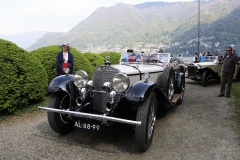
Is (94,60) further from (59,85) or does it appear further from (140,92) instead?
(140,92)

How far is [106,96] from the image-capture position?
294cm

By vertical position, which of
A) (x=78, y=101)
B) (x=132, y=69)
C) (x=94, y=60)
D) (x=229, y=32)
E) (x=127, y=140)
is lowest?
(x=127, y=140)

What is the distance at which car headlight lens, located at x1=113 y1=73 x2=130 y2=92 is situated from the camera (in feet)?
8.91

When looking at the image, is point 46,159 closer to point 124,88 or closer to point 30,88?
point 124,88

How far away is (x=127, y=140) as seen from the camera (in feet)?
10.1

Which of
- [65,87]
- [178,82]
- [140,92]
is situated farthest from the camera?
[178,82]

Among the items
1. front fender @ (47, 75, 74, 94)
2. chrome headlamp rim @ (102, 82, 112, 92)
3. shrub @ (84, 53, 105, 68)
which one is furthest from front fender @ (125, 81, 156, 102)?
shrub @ (84, 53, 105, 68)

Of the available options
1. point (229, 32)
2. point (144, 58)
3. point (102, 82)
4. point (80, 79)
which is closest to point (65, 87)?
point (80, 79)

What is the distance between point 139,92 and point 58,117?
159 cm

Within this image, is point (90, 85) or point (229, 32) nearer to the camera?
point (90, 85)

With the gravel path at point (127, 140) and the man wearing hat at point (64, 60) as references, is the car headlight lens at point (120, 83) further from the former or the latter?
the man wearing hat at point (64, 60)

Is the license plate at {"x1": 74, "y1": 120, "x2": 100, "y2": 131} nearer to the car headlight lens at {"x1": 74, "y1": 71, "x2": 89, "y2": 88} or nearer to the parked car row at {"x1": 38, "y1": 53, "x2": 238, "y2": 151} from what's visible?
the parked car row at {"x1": 38, "y1": 53, "x2": 238, "y2": 151}

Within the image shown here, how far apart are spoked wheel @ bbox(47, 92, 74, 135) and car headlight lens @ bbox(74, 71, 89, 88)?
1.19 ft

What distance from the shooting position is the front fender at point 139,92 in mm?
2543
